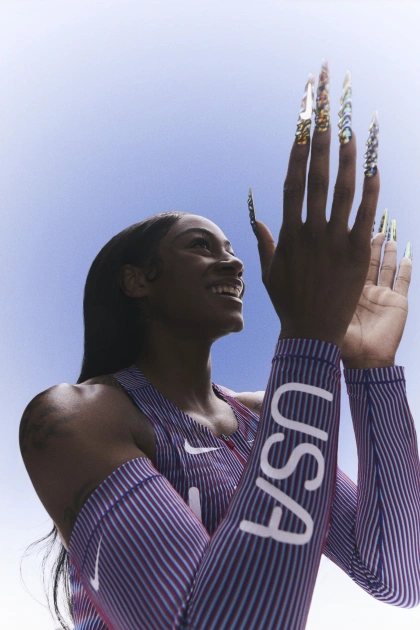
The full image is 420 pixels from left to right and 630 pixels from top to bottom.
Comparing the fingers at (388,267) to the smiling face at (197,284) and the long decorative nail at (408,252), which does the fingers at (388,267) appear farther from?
the smiling face at (197,284)

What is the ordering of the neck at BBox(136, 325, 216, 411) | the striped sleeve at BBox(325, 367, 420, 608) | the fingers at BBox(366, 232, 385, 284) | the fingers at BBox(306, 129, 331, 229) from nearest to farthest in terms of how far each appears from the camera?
the fingers at BBox(306, 129, 331, 229) < the striped sleeve at BBox(325, 367, 420, 608) < the fingers at BBox(366, 232, 385, 284) < the neck at BBox(136, 325, 216, 411)

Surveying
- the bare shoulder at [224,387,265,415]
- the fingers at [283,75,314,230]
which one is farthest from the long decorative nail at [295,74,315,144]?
the bare shoulder at [224,387,265,415]

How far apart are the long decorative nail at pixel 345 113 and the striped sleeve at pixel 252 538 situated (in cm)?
28

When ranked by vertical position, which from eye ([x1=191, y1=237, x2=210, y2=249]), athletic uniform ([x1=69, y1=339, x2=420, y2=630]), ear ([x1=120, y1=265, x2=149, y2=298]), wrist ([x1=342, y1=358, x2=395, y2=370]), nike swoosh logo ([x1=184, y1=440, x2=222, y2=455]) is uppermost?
eye ([x1=191, y1=237, x2=210, y2=249])

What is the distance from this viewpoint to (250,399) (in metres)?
1.50

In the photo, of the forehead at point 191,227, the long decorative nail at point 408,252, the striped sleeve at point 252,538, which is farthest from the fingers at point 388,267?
the striped sleeve at point 252,538

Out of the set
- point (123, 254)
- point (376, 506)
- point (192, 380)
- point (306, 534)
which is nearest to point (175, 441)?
point (192, 380)

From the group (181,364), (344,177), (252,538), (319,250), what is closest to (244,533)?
(252,538)

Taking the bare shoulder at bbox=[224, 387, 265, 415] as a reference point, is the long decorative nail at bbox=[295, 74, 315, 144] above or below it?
above

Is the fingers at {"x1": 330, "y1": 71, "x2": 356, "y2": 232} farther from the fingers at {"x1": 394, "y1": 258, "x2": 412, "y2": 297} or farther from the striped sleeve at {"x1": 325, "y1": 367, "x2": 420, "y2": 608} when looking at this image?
the fingers at {"x1": 394, "y1": 258, "x2": 412, "y2": 297}

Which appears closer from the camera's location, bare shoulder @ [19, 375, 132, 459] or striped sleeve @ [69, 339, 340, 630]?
striped sleeve @ [69, 339, 340, 630]

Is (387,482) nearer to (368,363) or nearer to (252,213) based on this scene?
(368,363)

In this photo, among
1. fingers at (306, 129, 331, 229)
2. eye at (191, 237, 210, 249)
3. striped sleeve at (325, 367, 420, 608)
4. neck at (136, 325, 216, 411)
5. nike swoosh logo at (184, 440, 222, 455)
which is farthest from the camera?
eye at (191, 237, 210, 249)

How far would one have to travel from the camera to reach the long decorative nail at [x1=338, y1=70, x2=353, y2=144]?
730 mm
